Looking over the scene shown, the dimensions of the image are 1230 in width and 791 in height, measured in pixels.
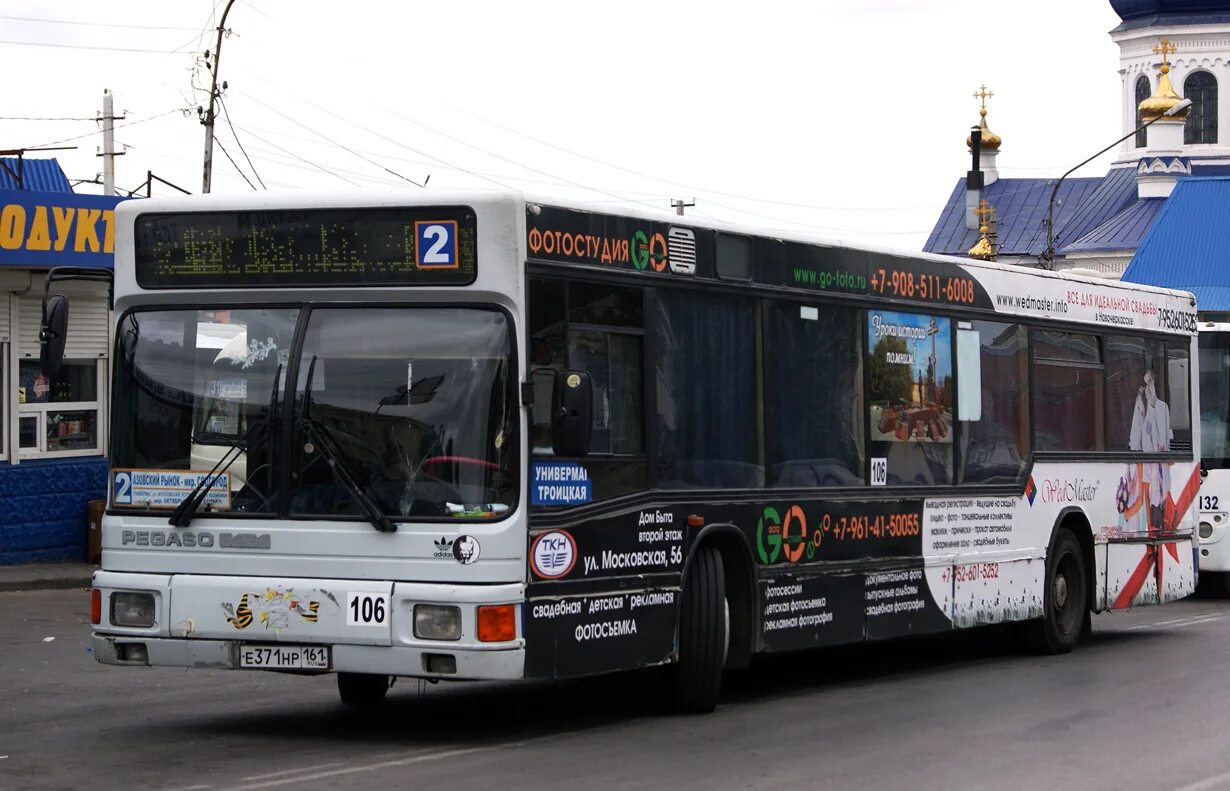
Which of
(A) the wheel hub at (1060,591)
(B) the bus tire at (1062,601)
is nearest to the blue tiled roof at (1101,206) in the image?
(B) the bus tire at (1062,601)

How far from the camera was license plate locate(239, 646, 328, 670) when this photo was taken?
10023 mm

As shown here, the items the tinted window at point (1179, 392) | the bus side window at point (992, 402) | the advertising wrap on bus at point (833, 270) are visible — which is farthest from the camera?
the tinted window at point (1179, 392)

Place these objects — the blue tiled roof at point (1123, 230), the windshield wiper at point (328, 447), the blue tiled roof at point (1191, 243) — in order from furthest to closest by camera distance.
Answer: the blue tiled roof at point (1123, 230), the blue tiled roof at point (1191, 243), the windshield wiper at point (328, 447)

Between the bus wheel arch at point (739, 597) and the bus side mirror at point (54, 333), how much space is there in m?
3.95

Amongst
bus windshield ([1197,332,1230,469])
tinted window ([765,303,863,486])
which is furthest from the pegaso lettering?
bus windshield ([1197,332,1230,469])

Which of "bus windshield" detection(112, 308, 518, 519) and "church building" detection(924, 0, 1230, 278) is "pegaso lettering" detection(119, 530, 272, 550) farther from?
"church building" detection(924, 0, 1230, 278)

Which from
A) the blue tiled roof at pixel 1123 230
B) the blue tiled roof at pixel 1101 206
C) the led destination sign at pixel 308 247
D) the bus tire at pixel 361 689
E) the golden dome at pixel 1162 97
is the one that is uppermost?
the golden dome at pixel 1162 97

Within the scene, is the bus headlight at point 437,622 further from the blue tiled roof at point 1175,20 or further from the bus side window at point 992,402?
the blue tiled roof at point 1175,20

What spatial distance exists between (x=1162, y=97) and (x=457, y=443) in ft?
293

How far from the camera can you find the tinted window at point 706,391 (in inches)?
449

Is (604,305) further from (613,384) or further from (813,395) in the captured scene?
A: (813,395)

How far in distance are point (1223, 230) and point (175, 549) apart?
6298 centimetres

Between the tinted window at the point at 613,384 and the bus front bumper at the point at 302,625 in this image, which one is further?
the tinted window at the point at 613,384

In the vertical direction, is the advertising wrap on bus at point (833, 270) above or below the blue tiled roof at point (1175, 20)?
below
